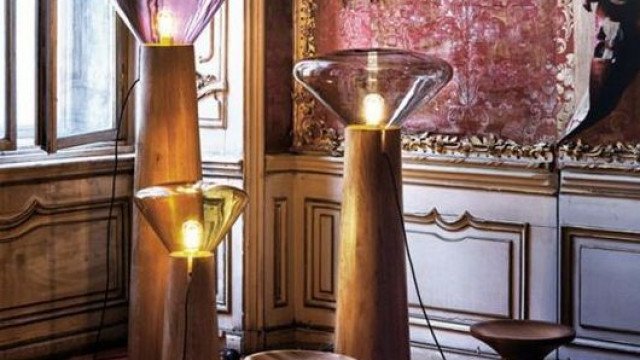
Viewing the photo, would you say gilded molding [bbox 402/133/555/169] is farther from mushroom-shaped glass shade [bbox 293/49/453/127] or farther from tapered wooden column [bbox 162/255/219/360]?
tapered wooden column [bbox 162/255/219/360]

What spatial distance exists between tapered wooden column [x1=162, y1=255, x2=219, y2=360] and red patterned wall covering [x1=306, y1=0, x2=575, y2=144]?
128cm

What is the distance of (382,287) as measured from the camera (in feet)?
9.39

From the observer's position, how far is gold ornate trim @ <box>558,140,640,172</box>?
3.44m

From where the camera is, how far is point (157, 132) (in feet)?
10.8

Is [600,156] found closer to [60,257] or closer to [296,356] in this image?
[296,356]

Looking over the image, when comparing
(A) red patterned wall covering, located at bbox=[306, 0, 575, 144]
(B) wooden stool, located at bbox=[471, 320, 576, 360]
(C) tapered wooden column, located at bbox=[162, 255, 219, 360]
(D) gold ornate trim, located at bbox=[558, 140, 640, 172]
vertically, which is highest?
(A) red patterned wall covering, located at bbox=[306, 0, 575, 144]

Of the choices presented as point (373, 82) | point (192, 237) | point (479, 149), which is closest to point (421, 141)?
point (479, 149)

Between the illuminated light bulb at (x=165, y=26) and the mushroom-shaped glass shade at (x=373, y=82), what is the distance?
47 centimetres

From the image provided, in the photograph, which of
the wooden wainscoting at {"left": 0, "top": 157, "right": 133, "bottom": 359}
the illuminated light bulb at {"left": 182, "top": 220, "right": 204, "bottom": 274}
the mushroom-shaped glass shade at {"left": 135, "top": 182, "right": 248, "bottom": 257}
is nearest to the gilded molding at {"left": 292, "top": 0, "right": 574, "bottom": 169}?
the wooden wainscoting at {"left": 0, "top": 157, "right": 133, "bottom": 359}

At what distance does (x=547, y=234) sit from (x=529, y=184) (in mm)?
149

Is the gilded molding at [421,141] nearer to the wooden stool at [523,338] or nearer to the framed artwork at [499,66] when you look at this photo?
the framed artwork at [499,66]

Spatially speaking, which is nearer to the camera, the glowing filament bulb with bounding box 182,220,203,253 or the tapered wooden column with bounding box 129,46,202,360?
the glowing filament bulb with bounding box 182,220,203,253

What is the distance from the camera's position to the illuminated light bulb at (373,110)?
297 centimetres

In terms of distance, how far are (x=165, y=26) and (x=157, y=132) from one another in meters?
0.29
